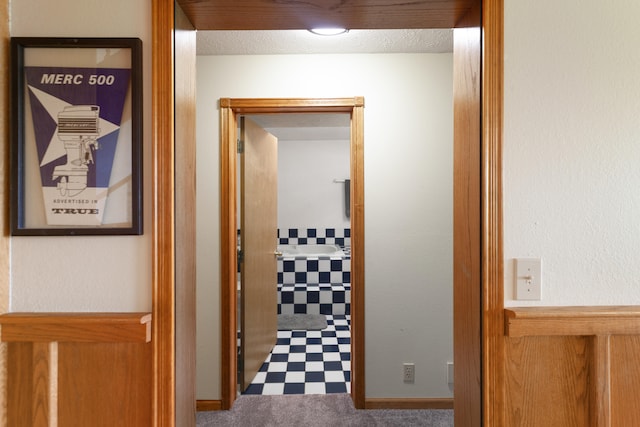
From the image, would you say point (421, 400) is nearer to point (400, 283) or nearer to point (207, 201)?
point (400, 283)

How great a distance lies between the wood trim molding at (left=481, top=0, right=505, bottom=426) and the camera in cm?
102

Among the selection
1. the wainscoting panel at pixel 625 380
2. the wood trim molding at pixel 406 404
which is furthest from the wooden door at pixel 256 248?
the wainscoting panel at pixel 625 380

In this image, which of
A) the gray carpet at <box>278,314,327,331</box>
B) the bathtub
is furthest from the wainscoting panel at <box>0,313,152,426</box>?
the bathtub

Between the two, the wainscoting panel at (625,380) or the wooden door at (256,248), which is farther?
the wooden door at (256,248)

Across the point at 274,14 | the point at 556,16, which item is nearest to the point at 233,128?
the point at 274,14

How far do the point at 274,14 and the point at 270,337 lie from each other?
9.12 feet

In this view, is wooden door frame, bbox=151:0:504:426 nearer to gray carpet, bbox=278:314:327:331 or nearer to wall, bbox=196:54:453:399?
wall, bbox=196:54:453:399

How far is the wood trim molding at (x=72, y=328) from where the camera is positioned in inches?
39.2

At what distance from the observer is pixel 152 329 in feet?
3.38

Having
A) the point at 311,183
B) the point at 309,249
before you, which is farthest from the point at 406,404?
the point at 311,183

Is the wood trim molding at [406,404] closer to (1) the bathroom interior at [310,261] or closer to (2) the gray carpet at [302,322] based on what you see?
(1) the bathroom interior at [310,261]

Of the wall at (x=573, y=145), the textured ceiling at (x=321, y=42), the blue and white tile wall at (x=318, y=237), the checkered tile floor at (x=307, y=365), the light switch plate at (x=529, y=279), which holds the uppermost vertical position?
the textured ceiling at (x=321, y=42)

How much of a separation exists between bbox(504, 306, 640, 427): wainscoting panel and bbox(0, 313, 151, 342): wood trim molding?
39.8 inches

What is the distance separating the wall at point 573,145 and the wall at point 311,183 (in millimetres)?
4340
